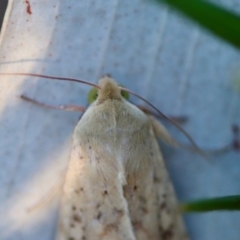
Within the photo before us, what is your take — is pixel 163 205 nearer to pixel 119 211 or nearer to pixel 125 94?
pixel 119 211

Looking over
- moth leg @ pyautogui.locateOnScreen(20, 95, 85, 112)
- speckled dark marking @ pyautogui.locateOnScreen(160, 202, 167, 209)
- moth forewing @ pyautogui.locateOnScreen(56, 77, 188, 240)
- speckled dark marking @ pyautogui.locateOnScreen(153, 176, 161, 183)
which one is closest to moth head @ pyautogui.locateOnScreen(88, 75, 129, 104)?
moth forewing @ pyautogui.locateOnScreen(56, 77, 188, 240)

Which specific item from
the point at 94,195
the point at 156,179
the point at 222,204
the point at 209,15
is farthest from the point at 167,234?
the point at 209,15

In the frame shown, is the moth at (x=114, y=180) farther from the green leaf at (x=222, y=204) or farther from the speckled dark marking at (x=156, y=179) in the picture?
the green leaf at (x=222, y=204)

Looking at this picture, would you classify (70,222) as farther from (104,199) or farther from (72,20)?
(72,20)

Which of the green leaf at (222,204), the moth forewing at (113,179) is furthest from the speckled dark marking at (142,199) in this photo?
the green leaf at (222,204)

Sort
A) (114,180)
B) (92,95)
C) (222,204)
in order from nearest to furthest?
(222,204)
(114,180)
(92,95)

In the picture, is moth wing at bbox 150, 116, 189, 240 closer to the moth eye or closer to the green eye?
the green eye
